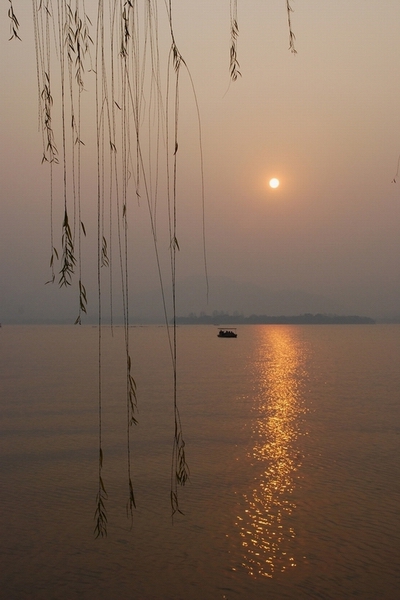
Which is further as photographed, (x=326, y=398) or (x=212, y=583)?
(x=326, y=398)

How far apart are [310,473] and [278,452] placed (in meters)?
2.53

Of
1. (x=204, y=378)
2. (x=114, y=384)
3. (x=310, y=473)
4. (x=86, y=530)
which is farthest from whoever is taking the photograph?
(x=204, y=378)

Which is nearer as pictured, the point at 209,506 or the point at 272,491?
the point at 209,506

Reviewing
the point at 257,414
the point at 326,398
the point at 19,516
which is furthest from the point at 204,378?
the point at 19,516

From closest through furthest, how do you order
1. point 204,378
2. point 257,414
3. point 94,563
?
point 94,563, point 257,414, point 204,378

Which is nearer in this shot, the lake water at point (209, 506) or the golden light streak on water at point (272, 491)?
the lake water at point (209, 506)

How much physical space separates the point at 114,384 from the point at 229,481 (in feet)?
72.0

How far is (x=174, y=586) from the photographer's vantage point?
860 cm

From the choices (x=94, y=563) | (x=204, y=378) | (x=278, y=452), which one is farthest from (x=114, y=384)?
(x=94, y=563)

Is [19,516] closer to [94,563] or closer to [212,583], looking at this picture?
[94,563]

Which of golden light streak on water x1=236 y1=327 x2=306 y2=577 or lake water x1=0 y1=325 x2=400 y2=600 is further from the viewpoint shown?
golden light streak on water x1=236 y1=327 x2=306 y2=577

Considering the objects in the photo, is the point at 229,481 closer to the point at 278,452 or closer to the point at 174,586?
the point at 278,452

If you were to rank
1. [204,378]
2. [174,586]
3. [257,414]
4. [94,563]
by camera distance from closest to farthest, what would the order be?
[174,586] → [94,563] → [257,414] → [204,378]

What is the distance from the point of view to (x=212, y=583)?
873 cm
